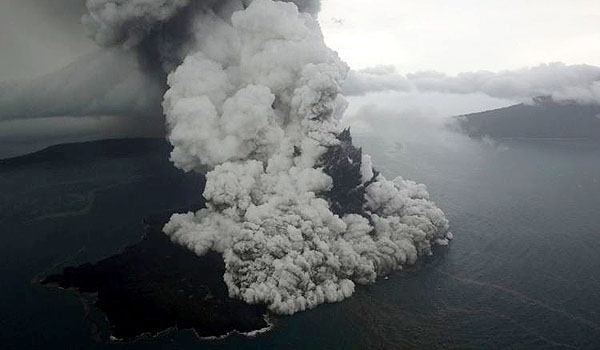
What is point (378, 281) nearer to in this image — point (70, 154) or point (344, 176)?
point (344, 176)

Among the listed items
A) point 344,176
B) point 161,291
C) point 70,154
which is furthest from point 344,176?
point 70,154

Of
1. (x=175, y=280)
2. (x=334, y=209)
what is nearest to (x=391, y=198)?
(x=334, y=209)

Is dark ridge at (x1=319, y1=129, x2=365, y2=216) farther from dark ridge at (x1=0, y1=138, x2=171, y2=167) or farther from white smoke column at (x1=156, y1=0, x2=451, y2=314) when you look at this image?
dark ridge at (x1=0, y1=138, x2=171, y2=167)

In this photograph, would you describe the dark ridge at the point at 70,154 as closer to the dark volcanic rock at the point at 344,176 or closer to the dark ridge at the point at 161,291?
the dark ridge at the point at 161,291

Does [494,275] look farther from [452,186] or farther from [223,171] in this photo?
[452,186]

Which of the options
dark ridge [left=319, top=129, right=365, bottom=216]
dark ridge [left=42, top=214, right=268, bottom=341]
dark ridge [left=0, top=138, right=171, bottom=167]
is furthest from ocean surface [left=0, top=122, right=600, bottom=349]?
dark ridge [left=319, top=129, right=365, bottom=216]

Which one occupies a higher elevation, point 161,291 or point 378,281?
point 161,291
